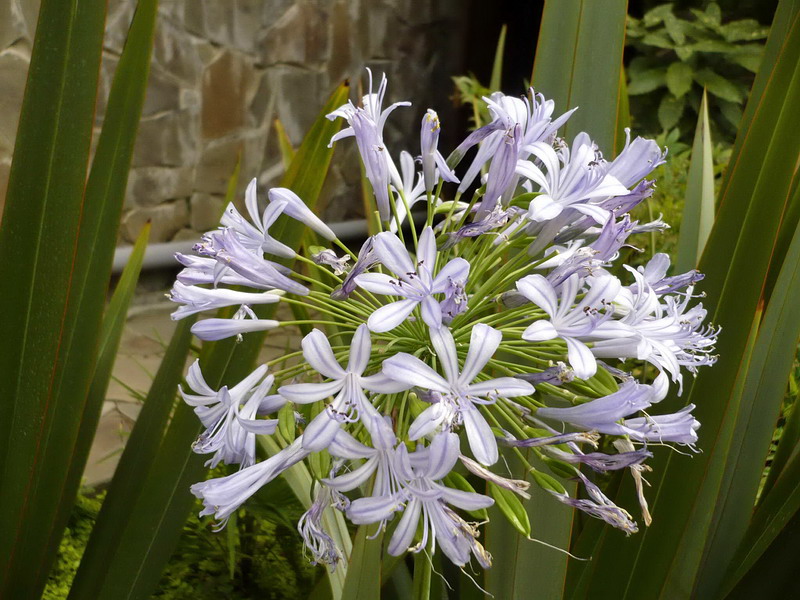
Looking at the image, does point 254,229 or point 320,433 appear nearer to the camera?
point 320,433

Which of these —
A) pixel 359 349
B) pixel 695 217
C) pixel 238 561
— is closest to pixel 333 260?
pixel 359 349

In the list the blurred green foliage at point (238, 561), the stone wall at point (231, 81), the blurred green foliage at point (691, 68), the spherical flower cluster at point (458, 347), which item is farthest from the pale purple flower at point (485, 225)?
the blurred green foliage at point (691, 68)

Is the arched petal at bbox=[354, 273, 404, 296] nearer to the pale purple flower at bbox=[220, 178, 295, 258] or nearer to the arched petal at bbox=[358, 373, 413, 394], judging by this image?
the arched petal at bbox=[358, 373, 413, 394]

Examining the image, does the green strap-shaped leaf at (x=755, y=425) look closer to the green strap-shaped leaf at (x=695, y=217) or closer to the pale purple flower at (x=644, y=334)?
the green strap-shaped leaf at (x=695, y=217)

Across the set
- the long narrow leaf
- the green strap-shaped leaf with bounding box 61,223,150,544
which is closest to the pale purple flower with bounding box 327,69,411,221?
the long narrow leaf

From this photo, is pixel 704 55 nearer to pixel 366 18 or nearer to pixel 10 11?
pixel 366 18

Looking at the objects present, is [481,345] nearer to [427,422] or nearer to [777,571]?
[427,422]

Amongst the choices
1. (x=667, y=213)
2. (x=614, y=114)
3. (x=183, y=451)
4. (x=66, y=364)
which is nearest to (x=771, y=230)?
(x=614, y=114)
